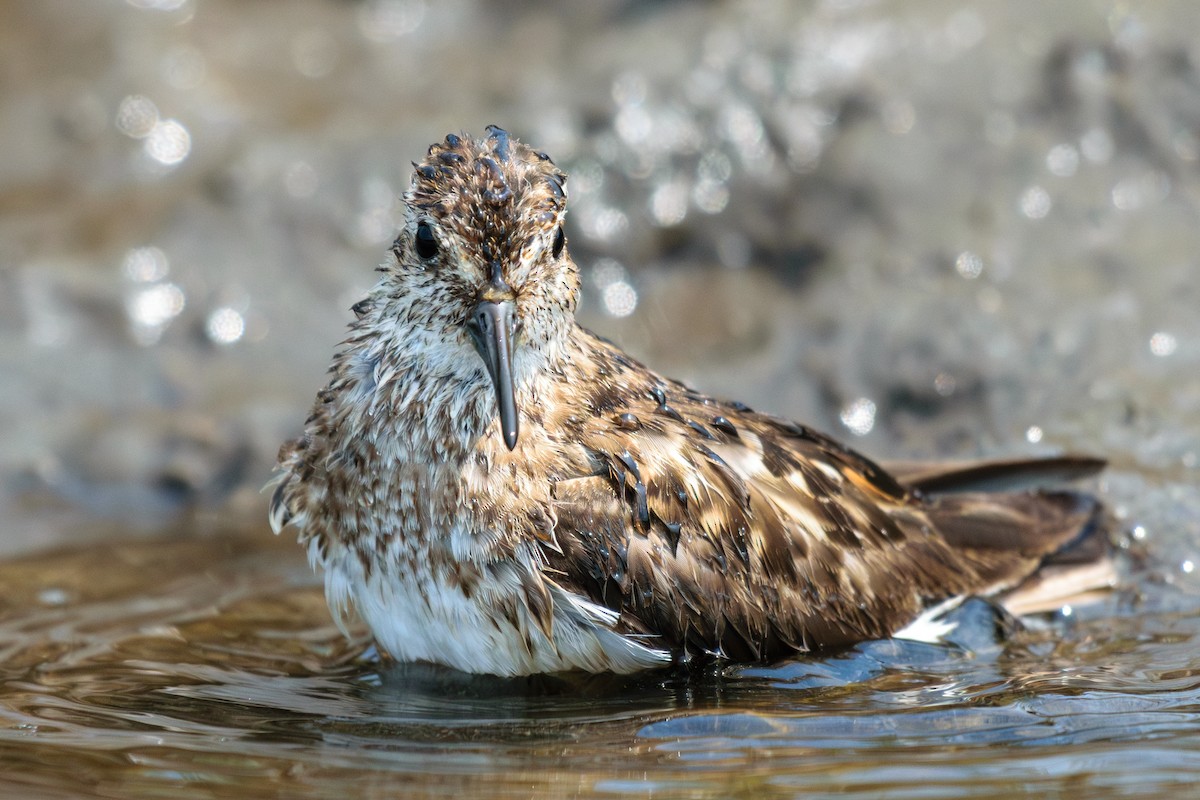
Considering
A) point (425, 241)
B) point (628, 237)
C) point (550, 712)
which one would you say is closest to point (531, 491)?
point (550, 712)

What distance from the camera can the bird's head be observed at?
4.83 metres

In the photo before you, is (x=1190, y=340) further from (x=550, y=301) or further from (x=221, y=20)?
(x=221, y=20)

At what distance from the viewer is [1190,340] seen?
7.93m

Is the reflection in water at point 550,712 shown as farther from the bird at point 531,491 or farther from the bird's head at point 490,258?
the bird's head at point 490,258

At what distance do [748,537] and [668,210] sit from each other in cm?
393

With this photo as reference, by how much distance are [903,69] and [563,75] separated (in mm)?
2168

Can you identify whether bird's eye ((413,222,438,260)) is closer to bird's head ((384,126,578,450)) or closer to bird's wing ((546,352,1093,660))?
bird's head ((384,126,578,450))

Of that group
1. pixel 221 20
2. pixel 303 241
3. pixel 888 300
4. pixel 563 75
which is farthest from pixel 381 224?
pixel 888 300

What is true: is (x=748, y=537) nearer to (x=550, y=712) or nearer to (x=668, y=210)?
(x=550, y=712)

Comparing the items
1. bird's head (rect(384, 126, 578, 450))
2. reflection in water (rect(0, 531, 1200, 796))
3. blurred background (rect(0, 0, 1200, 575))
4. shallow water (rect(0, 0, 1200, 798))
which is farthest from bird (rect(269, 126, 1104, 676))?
blurred background (rect(0, 0, 1200, 575))

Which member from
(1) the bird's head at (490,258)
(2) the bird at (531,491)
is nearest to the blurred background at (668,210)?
(2) the bird at (531,491)

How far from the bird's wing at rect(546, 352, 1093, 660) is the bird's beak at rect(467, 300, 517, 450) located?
56cm

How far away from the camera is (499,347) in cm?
475

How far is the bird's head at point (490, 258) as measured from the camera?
483cm
